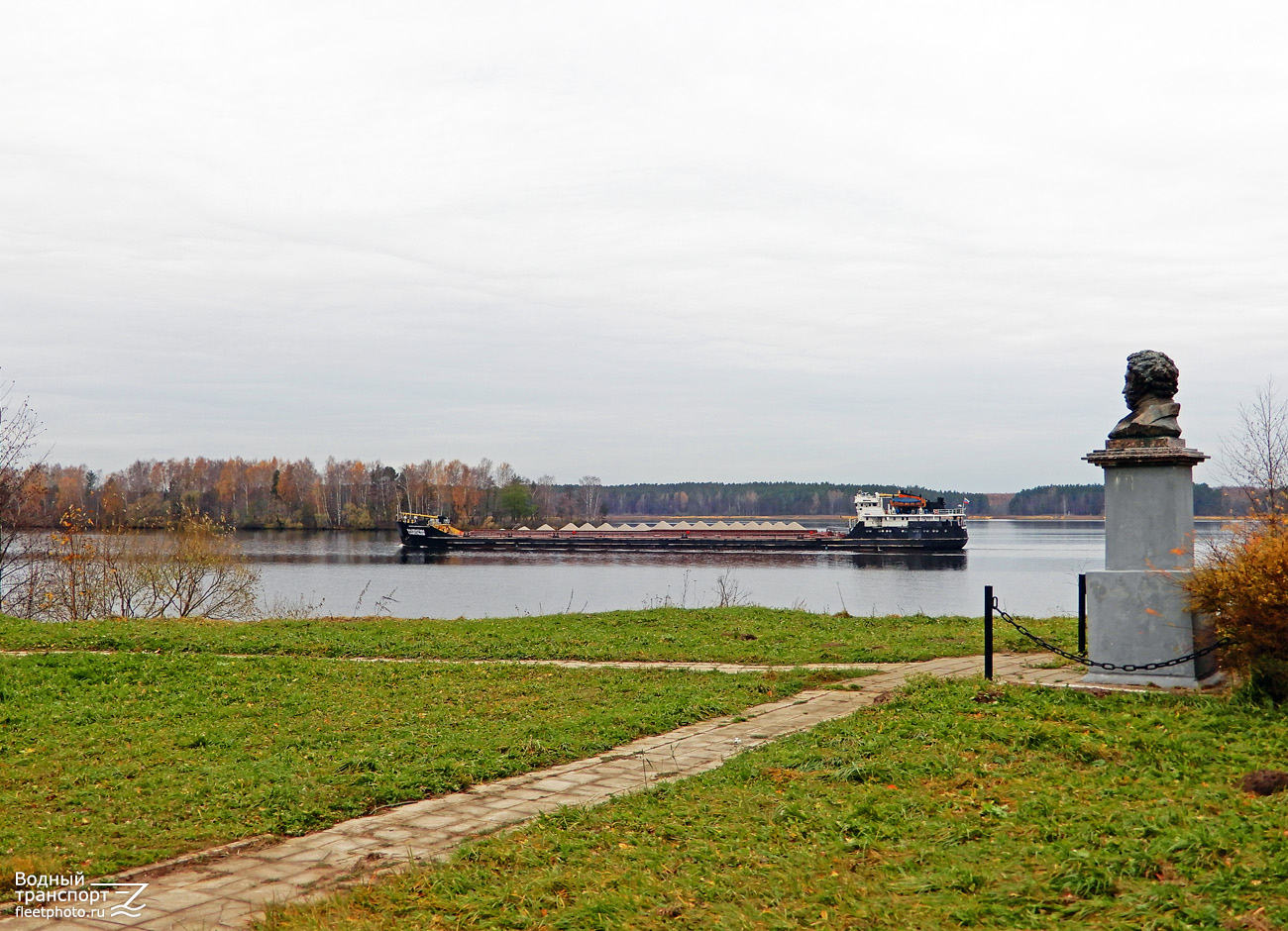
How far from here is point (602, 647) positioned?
12047 millimetres

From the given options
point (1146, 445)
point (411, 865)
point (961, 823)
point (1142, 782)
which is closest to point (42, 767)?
point (411, 865)

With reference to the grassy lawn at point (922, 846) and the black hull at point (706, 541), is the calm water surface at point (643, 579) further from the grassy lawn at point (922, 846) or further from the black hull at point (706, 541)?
the grassy lawn at point (922, 846)

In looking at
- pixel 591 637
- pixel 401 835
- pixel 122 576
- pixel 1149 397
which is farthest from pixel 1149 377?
pixel 122 576

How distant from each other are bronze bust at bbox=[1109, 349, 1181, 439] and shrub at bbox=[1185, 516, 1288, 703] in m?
1.08

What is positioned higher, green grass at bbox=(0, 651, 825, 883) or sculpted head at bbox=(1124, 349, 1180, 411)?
sculpted head at bbox=(1124, 349, 1180, 411)

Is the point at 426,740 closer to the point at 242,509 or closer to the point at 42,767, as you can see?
the point at 42,767

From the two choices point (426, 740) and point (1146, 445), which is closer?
point (426, 740)

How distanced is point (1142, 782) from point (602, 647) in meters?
7.65

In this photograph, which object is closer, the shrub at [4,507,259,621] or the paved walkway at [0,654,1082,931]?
the paved walkway at [0,654,1082,931]

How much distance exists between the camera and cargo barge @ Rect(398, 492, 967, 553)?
205ft

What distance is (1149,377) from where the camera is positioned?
8102mm

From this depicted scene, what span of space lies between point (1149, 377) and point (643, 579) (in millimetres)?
38273

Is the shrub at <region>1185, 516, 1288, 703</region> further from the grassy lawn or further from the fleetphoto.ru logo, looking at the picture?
the fleetphoto.ru logo

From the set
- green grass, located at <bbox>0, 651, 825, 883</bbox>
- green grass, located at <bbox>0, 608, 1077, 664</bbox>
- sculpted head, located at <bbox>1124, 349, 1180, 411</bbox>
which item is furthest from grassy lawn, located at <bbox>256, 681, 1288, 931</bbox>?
green grass, located at <bbox>0, 608, 1077, 664</bbox>
